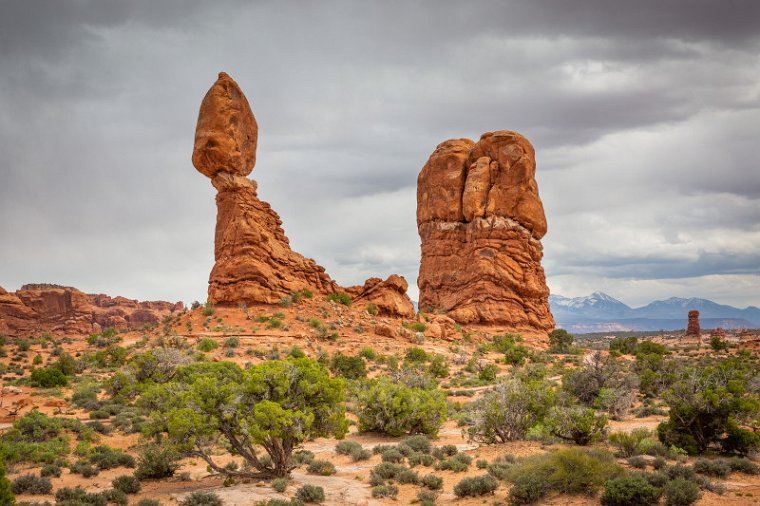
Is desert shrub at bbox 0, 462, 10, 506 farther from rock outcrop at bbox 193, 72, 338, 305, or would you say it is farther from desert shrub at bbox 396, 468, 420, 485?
rock outcrop at bbox 193, 72, 338, 305

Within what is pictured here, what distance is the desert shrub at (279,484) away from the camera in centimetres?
1230

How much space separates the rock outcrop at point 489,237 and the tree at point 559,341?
2.39m

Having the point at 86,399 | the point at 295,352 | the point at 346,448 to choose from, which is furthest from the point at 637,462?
the point at 295,352

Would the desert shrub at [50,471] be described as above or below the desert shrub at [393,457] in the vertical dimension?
below

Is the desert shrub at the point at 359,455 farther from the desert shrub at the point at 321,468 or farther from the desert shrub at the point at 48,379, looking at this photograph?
the desert shrub at the point at 48,379

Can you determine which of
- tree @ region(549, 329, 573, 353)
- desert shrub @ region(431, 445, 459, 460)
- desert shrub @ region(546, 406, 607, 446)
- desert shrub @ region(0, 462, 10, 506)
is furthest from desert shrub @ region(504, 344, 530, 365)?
desert shrub @ region(0, 462, 10, 506)

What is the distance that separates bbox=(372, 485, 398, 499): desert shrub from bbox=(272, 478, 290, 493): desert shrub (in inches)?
77.3

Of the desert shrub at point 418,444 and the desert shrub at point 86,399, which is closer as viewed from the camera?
the desert shrub at point 418,444

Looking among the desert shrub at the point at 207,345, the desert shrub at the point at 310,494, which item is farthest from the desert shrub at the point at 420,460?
Result: the desert shrub at the point at 207,345

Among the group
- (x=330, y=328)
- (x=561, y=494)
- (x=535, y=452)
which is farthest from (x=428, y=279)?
(x=561, y=494)

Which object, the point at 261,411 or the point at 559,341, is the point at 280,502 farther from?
the point at 559,341

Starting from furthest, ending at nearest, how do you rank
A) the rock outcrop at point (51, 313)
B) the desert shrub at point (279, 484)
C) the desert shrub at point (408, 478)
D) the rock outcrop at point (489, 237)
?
the rock outcrop at point (51, 313) → the rock outcrop at point (489, 237) → the desert shrub at point (408, 478) → the desert shrub at point (279, 484)

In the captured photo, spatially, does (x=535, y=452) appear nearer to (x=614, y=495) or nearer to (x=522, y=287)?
(x=614, y=495)

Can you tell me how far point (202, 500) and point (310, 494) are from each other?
2154 mm
